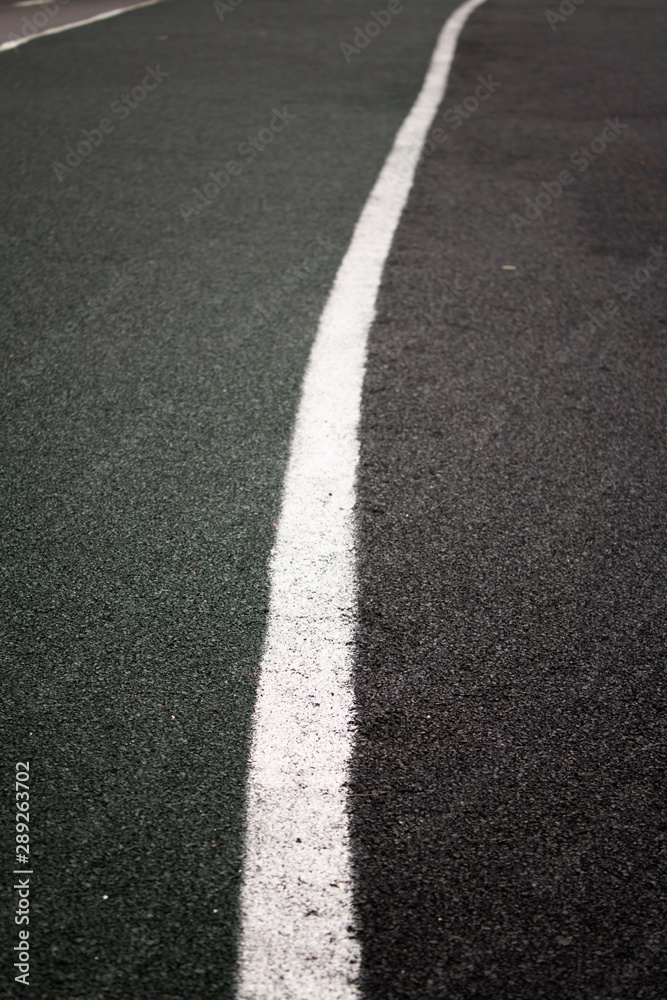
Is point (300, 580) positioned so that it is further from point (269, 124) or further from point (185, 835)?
point (269, 124)

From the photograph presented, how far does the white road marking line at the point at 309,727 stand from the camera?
1514mm

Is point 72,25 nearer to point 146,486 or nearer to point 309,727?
point 146,486

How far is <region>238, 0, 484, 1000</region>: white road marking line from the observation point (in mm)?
1514

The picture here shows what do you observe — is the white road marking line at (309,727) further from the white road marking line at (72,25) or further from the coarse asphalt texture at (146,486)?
the white road marking line at (72,25)

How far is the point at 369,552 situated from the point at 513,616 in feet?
1.54

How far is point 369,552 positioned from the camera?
238 cm

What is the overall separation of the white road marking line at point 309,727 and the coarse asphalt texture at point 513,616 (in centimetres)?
5

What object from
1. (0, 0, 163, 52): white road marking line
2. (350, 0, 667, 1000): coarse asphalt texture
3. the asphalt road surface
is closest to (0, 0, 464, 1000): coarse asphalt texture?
the asphalt road surface

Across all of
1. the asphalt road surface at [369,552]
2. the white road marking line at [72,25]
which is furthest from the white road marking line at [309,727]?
the white road marking line at [72,25]

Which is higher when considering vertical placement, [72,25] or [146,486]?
[72,25]

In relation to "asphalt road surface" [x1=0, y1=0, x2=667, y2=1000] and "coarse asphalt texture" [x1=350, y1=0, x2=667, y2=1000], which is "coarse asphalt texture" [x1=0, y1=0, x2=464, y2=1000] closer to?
"asphalt road surface" [x1=0, y1=0, x2=667, y2=1000]

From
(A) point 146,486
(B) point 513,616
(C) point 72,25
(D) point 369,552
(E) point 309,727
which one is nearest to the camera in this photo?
(E) point 309,727

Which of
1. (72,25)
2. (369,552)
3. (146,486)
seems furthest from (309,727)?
(72,25)

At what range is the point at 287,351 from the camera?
331cm
